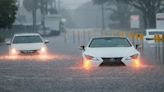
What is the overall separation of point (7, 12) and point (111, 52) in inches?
1766

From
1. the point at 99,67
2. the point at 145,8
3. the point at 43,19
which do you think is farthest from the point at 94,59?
the point at 43,19

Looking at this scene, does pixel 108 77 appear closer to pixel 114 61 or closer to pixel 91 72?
pixel 91 72

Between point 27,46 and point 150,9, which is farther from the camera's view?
point 150,9

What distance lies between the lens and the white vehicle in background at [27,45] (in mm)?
37031

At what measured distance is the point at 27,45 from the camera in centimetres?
3728

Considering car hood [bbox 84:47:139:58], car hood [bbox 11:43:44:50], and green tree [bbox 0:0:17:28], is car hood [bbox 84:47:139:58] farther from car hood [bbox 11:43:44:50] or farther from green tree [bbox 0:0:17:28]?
green tree [bbox 0:0:17:28]

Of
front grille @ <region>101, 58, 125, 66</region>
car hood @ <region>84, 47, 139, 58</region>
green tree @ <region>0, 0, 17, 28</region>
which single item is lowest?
front grille @ <region>101, 58, 125, 66</region>

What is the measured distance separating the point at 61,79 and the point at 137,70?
411 centimetres

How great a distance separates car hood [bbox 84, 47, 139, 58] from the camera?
23.6 meters

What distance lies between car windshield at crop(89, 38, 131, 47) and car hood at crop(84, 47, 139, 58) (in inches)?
33.8

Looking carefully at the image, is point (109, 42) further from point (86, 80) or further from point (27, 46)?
point (27, 46)

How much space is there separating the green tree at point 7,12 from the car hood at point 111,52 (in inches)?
1700

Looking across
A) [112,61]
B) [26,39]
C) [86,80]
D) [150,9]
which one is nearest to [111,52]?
[112,61]

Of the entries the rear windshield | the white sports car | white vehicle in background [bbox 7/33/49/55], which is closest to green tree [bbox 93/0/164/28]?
the rear windshield
